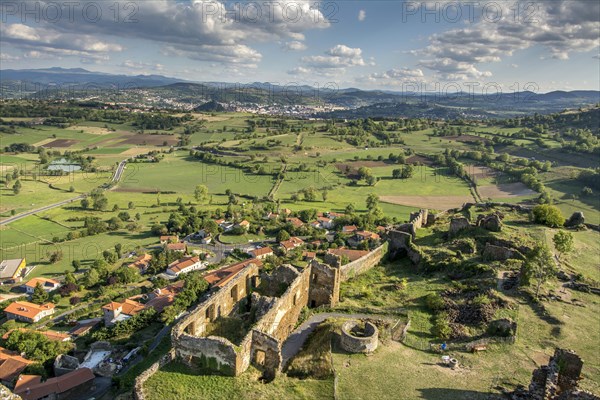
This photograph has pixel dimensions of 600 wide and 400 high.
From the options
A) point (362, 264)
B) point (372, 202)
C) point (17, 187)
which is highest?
point (362, 264)

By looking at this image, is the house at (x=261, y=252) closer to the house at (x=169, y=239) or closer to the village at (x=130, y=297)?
the village at (x=130, y=297)

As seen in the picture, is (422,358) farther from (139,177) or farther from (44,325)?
(139,177)

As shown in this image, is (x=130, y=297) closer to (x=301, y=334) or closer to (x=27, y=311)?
(x=27, y=311)

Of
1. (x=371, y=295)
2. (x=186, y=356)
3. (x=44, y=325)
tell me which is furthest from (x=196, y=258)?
(x=186, y=356)

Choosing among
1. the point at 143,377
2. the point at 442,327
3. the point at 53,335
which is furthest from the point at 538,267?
the point at 53,335

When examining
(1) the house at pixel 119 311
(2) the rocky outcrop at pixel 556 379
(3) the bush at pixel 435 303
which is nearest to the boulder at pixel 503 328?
(3) the bush at pixel 435 303

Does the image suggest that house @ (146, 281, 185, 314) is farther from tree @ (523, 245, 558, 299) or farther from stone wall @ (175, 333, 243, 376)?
tree @ (523, 245, 558, 299)

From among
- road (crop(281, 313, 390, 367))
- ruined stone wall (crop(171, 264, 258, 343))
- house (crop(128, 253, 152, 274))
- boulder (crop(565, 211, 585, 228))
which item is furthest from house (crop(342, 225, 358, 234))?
ruined stone wall (crop(171, 264, 258, 343))

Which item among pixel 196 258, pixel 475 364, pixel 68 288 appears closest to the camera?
pixel 475 364
